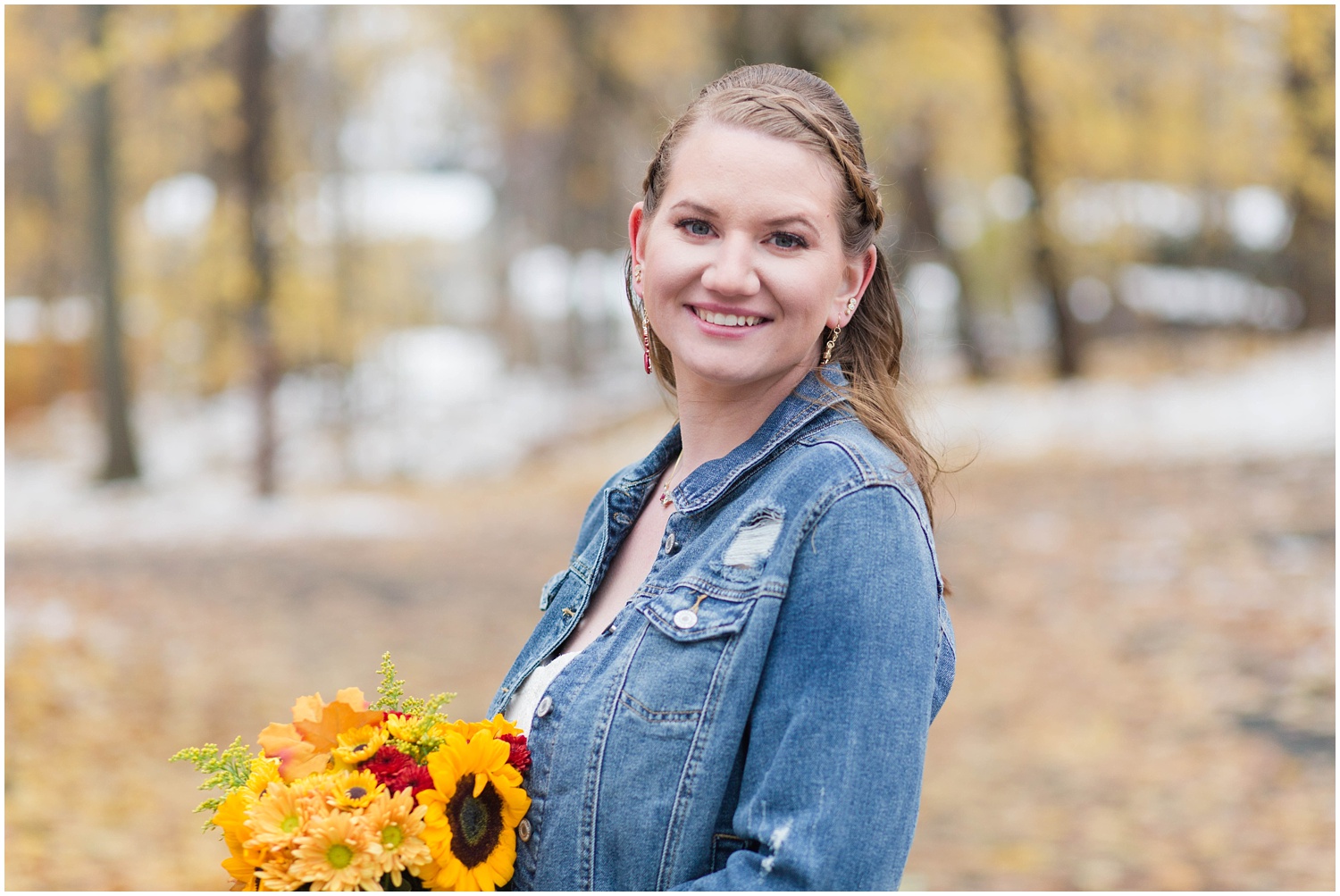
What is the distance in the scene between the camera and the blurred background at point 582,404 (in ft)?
19.4

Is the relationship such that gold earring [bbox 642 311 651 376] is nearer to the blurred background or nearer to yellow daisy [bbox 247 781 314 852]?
the blurred background

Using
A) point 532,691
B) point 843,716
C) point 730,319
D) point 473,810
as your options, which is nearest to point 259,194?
point 532,691

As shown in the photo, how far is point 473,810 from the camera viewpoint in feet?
5.24

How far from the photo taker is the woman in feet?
4.55

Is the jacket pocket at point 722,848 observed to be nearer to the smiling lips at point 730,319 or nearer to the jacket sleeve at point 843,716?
the jacket sleeve at point 843,716

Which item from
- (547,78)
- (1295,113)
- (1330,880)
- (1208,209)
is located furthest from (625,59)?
(1330,880)

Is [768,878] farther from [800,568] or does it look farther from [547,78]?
[547,78]

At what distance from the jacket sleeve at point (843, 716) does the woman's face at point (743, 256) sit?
1.08 ft

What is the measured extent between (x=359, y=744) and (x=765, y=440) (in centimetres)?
73

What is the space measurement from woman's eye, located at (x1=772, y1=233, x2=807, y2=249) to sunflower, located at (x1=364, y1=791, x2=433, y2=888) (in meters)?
0.91

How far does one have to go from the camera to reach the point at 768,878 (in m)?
1.37

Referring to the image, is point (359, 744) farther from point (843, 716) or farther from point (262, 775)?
point (843, 716)

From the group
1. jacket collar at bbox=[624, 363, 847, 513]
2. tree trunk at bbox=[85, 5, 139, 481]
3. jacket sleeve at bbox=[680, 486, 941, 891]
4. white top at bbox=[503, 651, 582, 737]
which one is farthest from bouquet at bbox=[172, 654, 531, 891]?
tree trunk at bbox=[85, 5, 139, 481]

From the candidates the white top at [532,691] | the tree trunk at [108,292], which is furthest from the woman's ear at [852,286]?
the tree trunk at [108,292]
